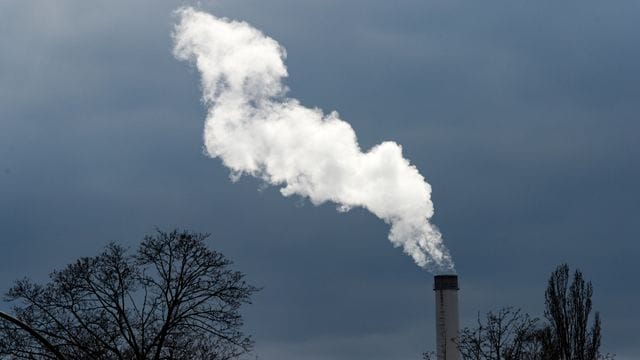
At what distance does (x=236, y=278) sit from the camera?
46594 millimetres

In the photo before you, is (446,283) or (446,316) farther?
(446,283)

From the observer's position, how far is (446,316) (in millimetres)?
83250

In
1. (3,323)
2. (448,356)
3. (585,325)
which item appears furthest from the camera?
(448,356)

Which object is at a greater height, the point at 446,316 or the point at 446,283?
the point at 446,283

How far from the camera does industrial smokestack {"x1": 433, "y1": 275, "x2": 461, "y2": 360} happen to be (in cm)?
8175

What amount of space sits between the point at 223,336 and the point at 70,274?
7.01 meters

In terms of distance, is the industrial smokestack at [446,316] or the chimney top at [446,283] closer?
the industrial smokestack at [446,316]

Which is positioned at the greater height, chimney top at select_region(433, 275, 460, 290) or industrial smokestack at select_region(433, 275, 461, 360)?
chimney top at select_region(433, 275, 460, 290)

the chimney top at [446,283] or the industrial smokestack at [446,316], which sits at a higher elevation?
the chimney top at [446,283]

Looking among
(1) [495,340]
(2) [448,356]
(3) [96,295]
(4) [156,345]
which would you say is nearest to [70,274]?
(3) [96,295]

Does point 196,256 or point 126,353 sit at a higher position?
point 196,256

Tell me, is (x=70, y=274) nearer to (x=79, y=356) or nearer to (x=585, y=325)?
(x=79, y=356)

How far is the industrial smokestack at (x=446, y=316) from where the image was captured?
8175cm

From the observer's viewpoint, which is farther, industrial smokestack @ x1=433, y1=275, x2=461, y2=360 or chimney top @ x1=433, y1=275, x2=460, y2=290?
chimney top @ x1=433, y1=275, x2=460, y2=290
